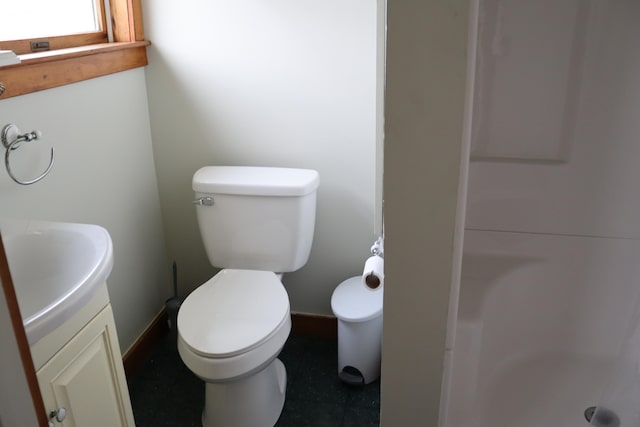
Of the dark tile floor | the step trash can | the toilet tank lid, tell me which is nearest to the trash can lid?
the step trash can

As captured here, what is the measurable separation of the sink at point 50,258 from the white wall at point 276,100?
2.85ft

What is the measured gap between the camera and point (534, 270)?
116 cm

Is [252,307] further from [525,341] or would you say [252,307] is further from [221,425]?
[525,341]

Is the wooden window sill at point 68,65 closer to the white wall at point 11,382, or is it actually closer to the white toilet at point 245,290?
the white toilet at point 245,290

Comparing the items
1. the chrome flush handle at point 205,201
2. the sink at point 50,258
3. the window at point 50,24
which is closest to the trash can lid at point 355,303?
the chrome flush handle at point 205,201

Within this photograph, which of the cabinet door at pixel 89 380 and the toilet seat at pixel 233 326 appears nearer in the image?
the cabinet door at pixel 89 380

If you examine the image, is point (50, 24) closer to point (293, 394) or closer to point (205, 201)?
point (205, 201)

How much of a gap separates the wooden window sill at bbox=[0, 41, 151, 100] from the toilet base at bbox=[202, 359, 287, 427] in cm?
105

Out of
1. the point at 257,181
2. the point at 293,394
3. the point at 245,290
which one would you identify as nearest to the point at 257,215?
the point at 257,181

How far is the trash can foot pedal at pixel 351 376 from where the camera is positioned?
199cm

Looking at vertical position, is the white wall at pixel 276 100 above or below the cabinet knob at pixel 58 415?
above

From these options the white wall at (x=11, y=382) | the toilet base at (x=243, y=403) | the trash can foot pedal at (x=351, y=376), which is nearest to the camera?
the white wall at (x=11, y=382)

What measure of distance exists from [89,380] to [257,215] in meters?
0.85

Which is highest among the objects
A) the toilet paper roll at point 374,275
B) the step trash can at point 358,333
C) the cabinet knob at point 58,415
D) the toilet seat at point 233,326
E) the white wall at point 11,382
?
the white wall at point 11,382
